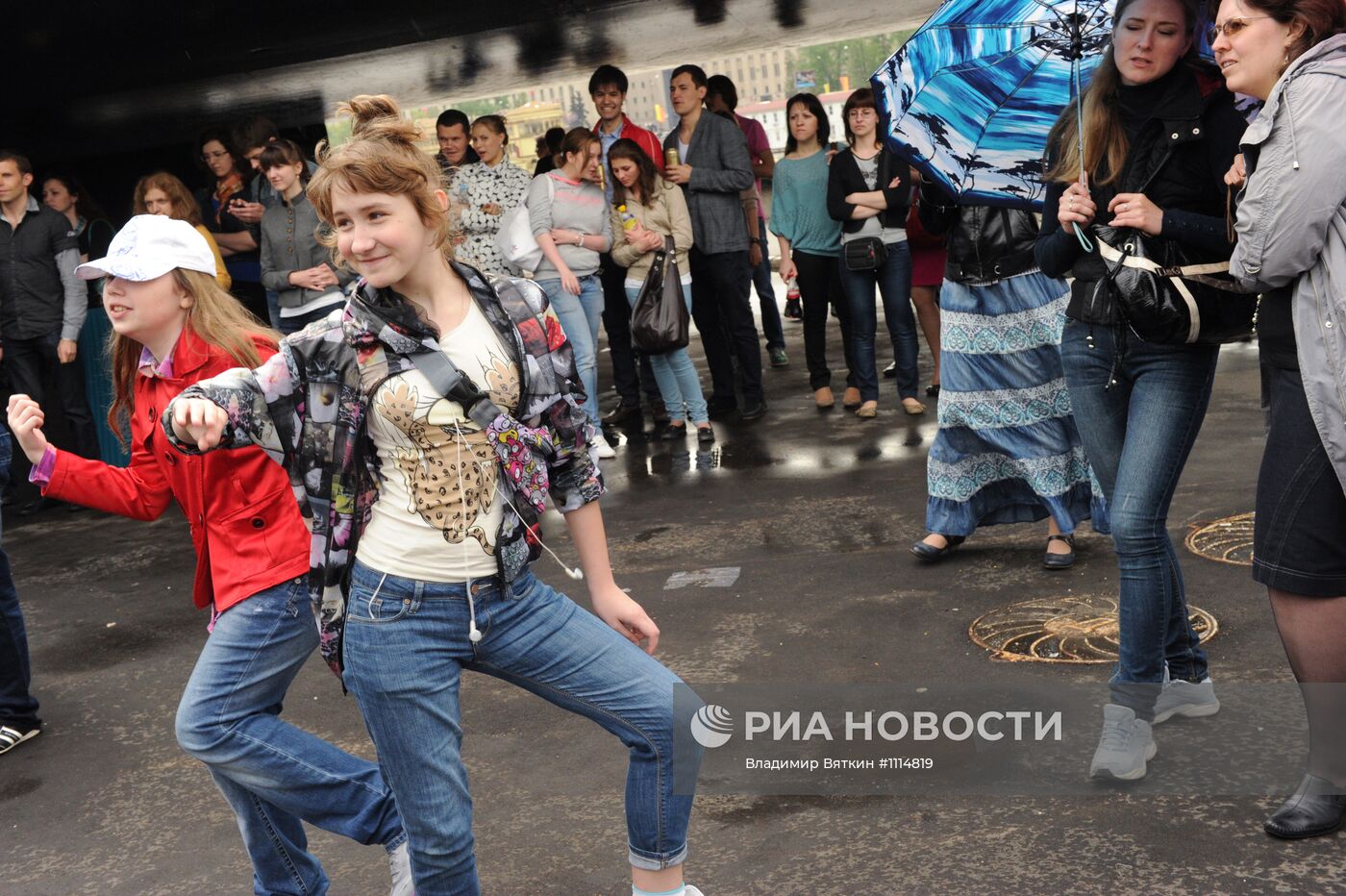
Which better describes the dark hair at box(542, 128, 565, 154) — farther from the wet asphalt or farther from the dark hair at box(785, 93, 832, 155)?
the wet asphalt

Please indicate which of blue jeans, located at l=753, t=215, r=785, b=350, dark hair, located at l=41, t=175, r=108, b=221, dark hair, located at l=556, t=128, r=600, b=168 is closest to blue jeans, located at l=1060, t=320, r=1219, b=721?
Result: dark hair, located at l=556, t=128, r=600, b=168

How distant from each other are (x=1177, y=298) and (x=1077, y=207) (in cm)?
41

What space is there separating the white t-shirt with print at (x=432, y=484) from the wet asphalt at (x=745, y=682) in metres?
1.25

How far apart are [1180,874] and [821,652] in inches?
78.4

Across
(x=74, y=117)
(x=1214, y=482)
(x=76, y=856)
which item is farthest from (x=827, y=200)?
(x=74, y=117)

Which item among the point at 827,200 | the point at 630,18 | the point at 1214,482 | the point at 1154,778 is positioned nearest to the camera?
the point at 1154,778

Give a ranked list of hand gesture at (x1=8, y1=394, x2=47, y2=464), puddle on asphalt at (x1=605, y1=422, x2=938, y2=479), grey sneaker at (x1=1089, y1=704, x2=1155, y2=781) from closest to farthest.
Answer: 1. hand gesture at (x1=8, y1=394, x2=47, y2=464)
2. grey sneaker at (x1=1089, y1=704, x2=1155, y2=781)
3. puddle on asphalt at (x1=605, y1=422, x2=938, y2=479)

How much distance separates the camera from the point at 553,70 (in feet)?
61.8

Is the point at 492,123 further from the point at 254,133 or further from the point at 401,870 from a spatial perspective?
the point at 401,870

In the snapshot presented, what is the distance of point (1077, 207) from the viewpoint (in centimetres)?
397

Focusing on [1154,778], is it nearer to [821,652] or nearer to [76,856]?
[821,652]

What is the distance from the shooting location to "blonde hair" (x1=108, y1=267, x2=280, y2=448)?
358 cm

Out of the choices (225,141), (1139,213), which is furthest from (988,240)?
(225,141)

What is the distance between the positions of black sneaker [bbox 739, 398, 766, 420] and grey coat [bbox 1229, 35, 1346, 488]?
7103 millimetres
